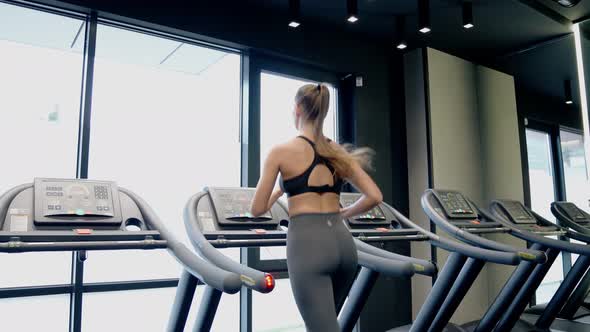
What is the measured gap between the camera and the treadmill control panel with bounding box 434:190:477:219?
3.55 metres

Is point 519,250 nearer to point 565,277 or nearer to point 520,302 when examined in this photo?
point 520,302

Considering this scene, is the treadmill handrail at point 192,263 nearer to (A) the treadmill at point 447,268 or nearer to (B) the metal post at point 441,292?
(A) the treadmill at point 447,268

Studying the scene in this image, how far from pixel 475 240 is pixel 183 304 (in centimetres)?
209

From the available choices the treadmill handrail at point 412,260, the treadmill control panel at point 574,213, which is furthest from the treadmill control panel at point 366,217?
the treadmill control panel at point 574,213

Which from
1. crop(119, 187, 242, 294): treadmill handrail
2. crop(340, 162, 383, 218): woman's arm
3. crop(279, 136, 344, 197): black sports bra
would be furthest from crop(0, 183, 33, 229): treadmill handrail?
crop(340, 162, 383, 218): woman's arm

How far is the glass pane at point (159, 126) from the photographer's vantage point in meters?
5.24

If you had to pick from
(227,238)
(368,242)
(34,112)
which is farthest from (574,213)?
(34,112)

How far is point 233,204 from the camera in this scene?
2596 millimetres

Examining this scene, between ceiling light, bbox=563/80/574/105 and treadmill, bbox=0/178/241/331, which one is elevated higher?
ceiling light, bbox=563/80/574/105

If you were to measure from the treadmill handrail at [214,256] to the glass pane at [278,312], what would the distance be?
2.05 metres

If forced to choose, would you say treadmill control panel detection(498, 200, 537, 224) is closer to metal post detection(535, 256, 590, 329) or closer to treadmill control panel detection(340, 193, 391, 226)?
metal post detection(535, 256, 590, 329)

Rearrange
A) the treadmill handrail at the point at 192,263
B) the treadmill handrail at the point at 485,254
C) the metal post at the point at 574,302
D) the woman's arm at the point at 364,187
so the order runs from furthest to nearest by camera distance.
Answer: the metal post at the point at 574,302 → the treadmill handrail at the point at 485,254 → the woman's arm at the point at 364,187 → the treadmill handrail at the point at 192,263

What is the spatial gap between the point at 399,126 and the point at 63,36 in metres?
3.66

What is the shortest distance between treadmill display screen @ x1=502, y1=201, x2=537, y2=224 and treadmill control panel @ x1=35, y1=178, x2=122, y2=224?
332 centimetres
